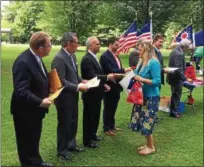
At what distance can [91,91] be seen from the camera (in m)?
6.50

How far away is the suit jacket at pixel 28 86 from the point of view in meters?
4.68

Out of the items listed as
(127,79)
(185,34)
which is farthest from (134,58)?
(185,34)

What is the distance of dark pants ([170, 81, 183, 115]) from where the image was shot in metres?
9.32

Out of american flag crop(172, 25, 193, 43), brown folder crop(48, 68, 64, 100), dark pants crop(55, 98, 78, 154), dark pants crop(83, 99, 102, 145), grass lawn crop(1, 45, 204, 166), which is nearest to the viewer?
brown folder crop(48, 68, 64, 100)

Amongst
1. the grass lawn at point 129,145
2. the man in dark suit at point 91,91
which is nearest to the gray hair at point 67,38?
the man in dark suit at point 91,91

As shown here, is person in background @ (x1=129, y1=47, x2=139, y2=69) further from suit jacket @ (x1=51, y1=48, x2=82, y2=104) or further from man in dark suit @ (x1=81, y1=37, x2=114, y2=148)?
suit jacket @ (x1=51, y1=48, x2=82, y2=104)

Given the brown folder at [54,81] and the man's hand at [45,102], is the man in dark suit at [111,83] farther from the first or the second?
the man's hand at [45,102]

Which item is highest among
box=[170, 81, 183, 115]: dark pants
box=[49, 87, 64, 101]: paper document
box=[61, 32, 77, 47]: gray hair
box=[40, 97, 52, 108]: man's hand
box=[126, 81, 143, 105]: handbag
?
box=[61, 32, 77, 47]: gray hair

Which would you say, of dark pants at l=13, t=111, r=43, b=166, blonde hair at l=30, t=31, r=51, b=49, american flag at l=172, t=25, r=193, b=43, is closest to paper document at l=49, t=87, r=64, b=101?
dark pants at l=13, t=111, r=43, b=166

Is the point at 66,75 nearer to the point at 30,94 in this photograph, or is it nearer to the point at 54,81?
the point at 54,81

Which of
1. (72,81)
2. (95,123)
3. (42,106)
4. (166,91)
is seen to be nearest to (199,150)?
(95,123)

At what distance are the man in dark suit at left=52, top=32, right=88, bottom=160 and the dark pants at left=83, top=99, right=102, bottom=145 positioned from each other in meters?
0.51

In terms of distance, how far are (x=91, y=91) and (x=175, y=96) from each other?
3474mm

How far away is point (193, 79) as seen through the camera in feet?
34.2
